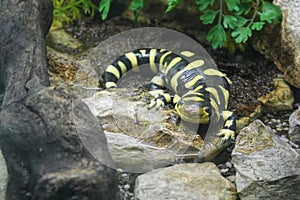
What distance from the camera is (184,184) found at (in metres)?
3.69

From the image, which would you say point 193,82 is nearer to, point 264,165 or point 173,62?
point 173,62

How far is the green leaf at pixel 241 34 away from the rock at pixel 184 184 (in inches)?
53.2

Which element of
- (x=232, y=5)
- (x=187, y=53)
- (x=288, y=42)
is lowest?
(x=187, y=53)

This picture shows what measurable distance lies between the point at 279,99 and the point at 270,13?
76 cm

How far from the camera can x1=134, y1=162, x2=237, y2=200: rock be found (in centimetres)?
360

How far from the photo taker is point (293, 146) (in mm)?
4250

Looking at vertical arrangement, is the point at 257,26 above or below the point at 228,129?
above

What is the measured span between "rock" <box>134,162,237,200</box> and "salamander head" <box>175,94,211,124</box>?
540 mm

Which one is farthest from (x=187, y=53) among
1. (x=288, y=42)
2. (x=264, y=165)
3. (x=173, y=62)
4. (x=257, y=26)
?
(x=264, y=165)

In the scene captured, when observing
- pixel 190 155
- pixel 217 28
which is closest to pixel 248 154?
pixel 190 155

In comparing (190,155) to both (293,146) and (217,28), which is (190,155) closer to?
(293,146)

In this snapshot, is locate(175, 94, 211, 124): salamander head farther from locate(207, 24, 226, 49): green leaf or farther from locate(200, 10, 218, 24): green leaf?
locate(200, 10, 218, 24): green leaf

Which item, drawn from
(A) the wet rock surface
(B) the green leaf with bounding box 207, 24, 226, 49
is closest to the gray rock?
(A) the wet rock surface

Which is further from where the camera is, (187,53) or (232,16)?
(187,53)
